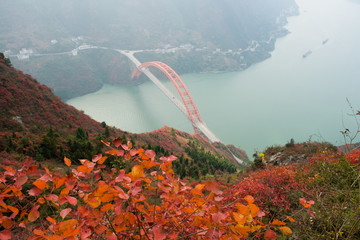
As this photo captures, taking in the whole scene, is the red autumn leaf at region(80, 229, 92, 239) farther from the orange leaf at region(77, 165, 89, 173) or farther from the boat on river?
the boat on river

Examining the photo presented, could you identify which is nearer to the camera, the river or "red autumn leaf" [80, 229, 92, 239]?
"red autumn leaf" [80, 229, 92, 239]

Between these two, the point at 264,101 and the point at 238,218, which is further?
the point at 264,101

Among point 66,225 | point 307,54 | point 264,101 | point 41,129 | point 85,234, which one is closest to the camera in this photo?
point 66,225

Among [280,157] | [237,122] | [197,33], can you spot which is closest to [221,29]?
[197,33]

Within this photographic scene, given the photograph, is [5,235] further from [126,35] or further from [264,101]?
[126,35]

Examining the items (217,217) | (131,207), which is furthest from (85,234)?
(217,217)

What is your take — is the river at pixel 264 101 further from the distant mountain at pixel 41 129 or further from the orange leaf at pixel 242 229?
the orange leaf at pixel 242 229

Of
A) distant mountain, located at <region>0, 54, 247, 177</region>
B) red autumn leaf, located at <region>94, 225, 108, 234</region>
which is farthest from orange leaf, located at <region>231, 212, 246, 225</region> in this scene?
distant mountain, located at <region>0, 54, 247, 177</region>
